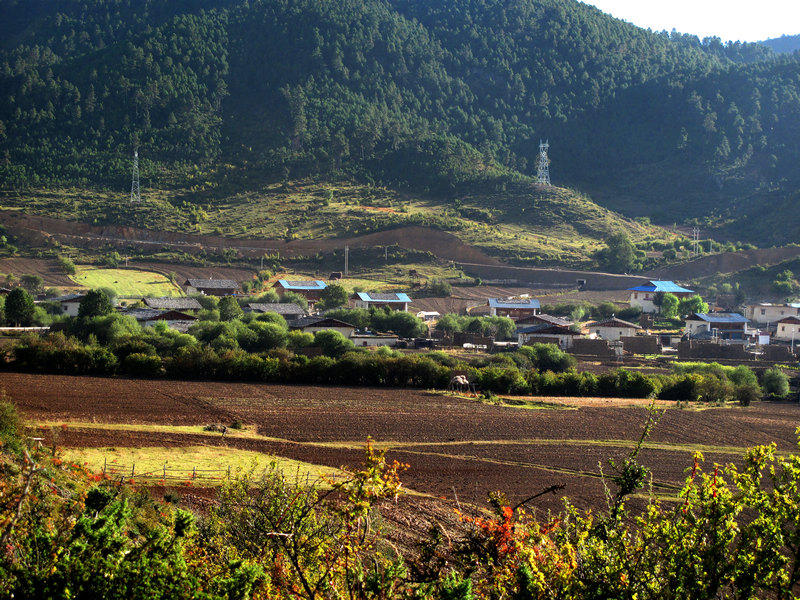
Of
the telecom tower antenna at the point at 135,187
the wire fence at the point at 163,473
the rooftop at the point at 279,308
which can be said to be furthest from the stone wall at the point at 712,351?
the telecom tower antenna at the point at 135,187

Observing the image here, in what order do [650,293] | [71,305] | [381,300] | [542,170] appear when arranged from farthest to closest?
1. [542,170]
2. [650,293]
3. [381,300]
4. [71,305]

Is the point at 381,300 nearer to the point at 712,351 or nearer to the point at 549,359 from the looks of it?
the point at 549,359

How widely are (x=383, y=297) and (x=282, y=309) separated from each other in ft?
31.2

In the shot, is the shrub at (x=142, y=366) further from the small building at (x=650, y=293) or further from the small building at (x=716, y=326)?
the small building at (x=650, y=293)

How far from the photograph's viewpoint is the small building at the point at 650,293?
6769 centimetres

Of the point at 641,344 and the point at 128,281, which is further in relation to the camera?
the point at 128,281

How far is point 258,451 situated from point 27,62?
142937mm

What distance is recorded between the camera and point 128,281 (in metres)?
69.0

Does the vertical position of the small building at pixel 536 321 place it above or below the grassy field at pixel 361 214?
below

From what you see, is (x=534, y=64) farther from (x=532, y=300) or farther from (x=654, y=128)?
(x=532, y=300)

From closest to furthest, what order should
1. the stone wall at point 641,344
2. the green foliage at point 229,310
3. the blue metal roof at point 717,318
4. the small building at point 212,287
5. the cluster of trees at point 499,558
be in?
1. the cluster of trees at point 499,558
2. the stone wall at point 641,344
3. the green foliage at point 229,310
4. the blue metal roof at point 717,318
5. the small building at point 212,287

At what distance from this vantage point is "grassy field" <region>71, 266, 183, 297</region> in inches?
2608

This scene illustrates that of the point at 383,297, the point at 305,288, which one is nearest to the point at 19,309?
the point at 305,288

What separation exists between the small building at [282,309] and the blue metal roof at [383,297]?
6.52 metres
